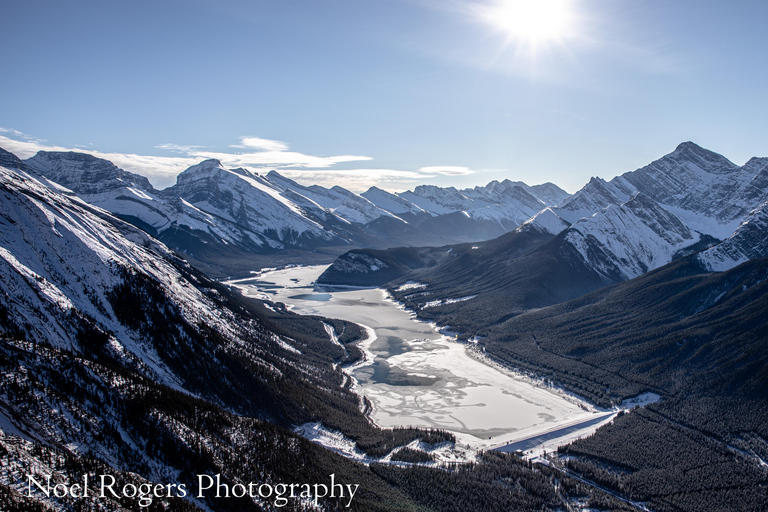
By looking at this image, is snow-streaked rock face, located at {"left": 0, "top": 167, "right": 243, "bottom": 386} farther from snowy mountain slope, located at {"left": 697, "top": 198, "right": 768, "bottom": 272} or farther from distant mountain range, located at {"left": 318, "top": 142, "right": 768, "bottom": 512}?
snowy mountain slope, located at {"left": 697, "top": 198, "right": 768, "bottom": 272}

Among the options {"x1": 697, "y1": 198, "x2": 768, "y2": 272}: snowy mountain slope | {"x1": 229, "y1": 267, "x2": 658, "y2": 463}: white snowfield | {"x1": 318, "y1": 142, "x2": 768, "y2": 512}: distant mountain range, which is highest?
{"x1": 697, "y1": 198, "x2": 768, "y2": 272}: snowy mountain slope

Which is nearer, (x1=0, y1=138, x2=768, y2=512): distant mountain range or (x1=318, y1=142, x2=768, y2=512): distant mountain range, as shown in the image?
(x1=0, y1=138, x2=768, y2=512): distant mountain range

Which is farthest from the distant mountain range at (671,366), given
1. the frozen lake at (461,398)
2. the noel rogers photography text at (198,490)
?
the noel rogers photography text at (198,490)

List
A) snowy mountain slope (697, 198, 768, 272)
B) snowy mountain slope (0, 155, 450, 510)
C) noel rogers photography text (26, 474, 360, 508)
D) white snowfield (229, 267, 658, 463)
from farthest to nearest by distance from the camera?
snowy mountain slope (697, 198, 768, 272) < white snowfield (229, 267, 658, 463) < snowy mountain slope (0, 155, 450, 510) < noel rogers photography text (26, 474, 360, 508)

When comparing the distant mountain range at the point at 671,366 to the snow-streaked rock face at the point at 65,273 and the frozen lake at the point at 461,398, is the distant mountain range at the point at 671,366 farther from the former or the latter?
the snow-streaked rock face at the point at 65,273

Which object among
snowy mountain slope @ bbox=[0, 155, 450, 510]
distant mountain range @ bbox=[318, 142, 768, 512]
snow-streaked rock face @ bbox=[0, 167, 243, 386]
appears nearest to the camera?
snowy mountain slope @ bbox=[0, 155, 450, 510]

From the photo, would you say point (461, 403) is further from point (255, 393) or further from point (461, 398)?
point (255, 393)

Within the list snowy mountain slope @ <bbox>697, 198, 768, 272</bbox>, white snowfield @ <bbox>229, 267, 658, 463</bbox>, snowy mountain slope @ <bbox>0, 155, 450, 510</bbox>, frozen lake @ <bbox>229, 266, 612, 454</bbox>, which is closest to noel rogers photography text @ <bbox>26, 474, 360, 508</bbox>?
snowy mountain slope @ <bbox>0, 155, 450, 510</bbox>

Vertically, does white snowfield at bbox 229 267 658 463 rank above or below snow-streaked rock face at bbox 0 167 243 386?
below
